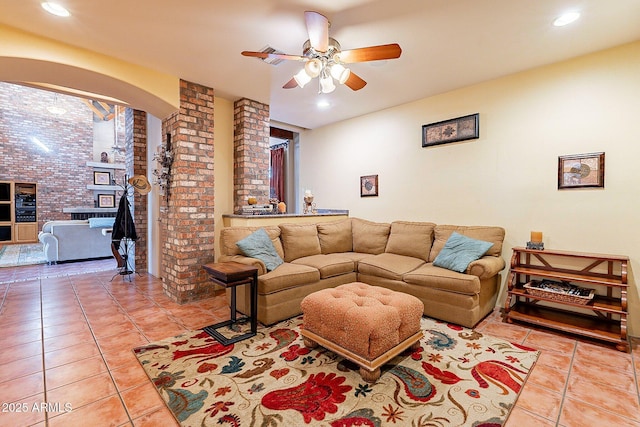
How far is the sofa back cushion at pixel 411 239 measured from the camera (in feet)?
12.2

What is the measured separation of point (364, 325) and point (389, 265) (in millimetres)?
1617

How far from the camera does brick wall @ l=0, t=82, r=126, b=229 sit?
7.88 m

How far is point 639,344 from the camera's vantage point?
2471 mm

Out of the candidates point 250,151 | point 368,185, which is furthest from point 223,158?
point 368,185

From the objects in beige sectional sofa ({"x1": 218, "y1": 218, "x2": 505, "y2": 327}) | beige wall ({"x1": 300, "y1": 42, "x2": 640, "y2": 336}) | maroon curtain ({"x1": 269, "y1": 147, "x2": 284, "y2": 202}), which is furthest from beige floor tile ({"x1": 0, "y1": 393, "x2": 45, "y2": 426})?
maroon curtain ({"x1": 269, "y1": 147, "x2": 284, "y2": 202})

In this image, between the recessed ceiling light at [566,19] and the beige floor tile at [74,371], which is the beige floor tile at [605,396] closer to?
the recessed ceiling light at [566,19]

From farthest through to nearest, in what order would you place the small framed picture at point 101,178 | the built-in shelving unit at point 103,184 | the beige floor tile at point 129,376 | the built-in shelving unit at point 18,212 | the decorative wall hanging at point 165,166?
the small framed picture at point 101,178 < the built-in shelving unit at point 103,184 < the built-in shelving unit at point 18,212 < the decorative wall hanging at point 165,166 < the beige floor tile at point 129,376

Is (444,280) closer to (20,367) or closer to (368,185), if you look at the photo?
(368,185)

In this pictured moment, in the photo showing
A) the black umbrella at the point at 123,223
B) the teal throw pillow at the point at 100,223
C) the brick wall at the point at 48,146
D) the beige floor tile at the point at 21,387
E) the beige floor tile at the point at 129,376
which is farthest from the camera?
the brick wall at the point at 48,146

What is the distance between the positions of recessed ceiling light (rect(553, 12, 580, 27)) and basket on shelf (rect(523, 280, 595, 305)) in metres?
2.37

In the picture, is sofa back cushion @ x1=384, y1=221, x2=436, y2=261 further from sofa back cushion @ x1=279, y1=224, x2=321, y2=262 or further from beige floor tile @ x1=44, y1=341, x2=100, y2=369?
beige floor tile @ x1=44, y1=341, x2=100, y2=369

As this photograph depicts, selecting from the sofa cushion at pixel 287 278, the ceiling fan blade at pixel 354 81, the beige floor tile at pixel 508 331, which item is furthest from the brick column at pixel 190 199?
the beige floor tile at pixel 508 331

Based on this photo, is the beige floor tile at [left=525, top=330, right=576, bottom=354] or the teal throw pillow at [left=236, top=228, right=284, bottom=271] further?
the teal throw pillow at [left=236, top=228, right=284, bottom=271]

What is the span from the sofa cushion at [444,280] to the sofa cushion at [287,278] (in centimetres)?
106
